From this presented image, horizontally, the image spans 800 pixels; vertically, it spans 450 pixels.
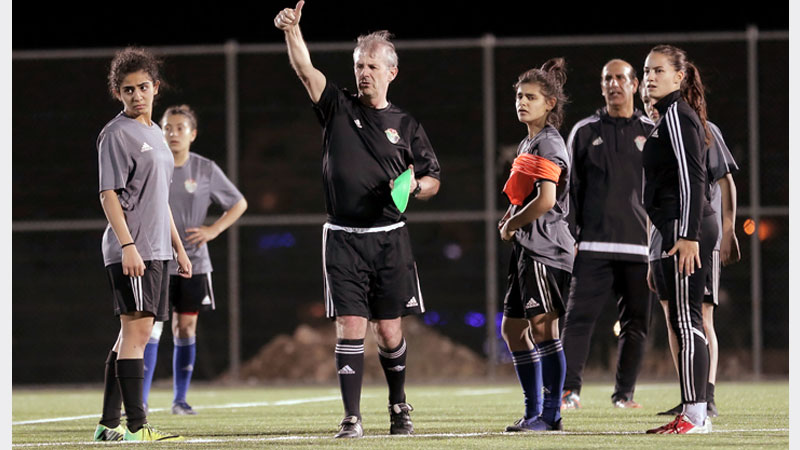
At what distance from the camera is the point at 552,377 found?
21.0 ft

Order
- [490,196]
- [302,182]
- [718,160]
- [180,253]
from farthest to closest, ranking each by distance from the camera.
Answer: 1. [302,182]
2. [490,196]
3. [718,160]
4. [180,253]

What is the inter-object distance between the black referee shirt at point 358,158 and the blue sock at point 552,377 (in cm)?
102

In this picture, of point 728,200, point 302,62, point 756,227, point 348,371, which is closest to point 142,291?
point 348,371

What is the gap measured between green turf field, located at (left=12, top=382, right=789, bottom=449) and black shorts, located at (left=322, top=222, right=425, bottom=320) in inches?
24.8

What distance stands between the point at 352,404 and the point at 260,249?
6649 mm

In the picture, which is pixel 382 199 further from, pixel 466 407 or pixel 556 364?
pixel 466 407

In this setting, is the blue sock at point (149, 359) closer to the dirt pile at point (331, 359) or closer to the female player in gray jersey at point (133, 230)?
the female player in gray jersey at point (133, 230)

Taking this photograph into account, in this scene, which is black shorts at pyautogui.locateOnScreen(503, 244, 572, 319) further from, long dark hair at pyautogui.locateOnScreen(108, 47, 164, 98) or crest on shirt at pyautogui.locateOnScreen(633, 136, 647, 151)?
crest on shirt at pyautogui.locateOnScreen(633, 136, 647, 151)

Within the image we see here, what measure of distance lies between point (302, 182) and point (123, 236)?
6631mm

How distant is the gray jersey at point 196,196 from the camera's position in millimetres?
8664

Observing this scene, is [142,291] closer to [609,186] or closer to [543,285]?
[543,285]

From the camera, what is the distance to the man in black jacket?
830 centimetres

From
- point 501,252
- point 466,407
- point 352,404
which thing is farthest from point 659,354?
point 352,404

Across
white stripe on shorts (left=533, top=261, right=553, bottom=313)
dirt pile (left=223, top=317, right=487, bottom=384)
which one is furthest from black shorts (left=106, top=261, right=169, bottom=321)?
dirt pile (left=223, top=317, right=487, bottom=384)
